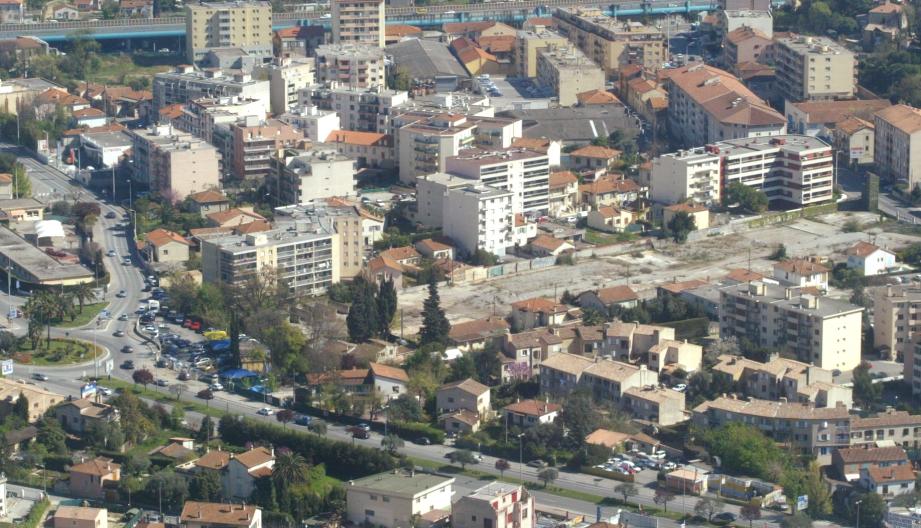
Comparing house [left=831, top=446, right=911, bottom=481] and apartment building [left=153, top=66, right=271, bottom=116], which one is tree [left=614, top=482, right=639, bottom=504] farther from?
apartment building [left=153, top=66, right=271, bottom=116]

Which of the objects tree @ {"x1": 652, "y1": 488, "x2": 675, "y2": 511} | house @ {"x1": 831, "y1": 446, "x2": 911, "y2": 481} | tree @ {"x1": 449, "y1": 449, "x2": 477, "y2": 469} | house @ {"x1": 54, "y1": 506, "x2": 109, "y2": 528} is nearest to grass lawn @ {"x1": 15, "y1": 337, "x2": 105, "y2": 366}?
house @ {"x1": 54, "y1": 506, "x2": 109, "y2": 528}

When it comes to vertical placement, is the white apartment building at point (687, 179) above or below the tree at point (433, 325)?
above

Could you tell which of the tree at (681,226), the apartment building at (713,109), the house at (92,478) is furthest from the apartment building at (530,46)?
the house at (92,478)

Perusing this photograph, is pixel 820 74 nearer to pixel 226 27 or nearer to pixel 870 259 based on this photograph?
pixel 870 259

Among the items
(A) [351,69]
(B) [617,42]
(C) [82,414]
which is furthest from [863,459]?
(B) [617,42]

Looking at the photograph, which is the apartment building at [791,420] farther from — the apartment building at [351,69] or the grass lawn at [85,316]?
the apartment building at [351,69]

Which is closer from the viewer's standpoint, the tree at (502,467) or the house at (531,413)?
the tree at (502,467)

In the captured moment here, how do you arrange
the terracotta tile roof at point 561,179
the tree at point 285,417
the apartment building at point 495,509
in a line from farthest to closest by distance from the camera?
the terracotta tile roof at point 561,179 → the tree at point 285,417 → the apartment building at point 495,509
